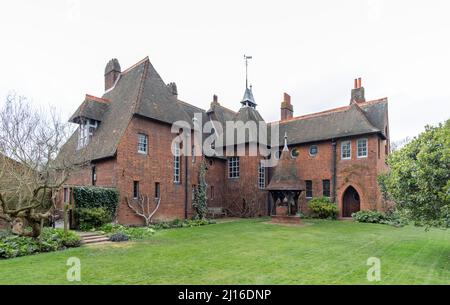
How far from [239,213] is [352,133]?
402 inches

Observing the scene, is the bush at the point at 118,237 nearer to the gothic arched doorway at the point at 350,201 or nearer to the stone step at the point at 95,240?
the stone step at the point at 95,240

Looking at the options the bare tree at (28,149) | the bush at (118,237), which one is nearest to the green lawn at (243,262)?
the bush at (118,237)

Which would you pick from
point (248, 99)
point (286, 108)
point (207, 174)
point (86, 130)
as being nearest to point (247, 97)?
point (248, 99)

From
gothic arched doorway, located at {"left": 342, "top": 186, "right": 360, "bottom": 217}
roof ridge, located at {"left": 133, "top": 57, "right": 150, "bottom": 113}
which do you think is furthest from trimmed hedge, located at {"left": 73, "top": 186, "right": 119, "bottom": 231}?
gothic arched doorway, located at {"left": 342, "top": 186, "right": 360, "bottom": 217}

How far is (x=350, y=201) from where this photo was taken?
2292 cm

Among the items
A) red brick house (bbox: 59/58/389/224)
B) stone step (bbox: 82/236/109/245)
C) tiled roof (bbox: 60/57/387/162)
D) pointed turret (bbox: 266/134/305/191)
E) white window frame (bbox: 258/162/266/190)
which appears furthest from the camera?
white window frame (bbox: 258/162/266/190)

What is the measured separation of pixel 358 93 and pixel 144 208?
63.4ft

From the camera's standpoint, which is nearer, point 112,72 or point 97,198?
point 97,198

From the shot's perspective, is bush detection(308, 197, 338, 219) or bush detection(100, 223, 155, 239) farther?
bush detection(308, 197, 338, 219)

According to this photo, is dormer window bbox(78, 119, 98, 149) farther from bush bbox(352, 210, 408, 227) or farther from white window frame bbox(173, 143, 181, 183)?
bush bbox(352, 210, 408, 227)

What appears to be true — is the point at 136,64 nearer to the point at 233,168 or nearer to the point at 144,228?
the point at 233,168

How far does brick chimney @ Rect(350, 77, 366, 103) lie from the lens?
1001 inches

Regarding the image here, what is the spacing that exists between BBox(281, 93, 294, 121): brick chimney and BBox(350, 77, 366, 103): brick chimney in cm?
607

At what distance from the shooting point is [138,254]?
9.24 m
